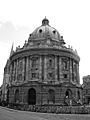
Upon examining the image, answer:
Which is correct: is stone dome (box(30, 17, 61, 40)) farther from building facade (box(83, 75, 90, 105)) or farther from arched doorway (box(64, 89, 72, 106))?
building facade (box(83, 75, 90, 105))

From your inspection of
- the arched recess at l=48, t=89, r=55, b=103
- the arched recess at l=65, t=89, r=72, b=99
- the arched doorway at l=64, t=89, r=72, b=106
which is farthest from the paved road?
the arched recess at l=65, t=89, r=72, b=99

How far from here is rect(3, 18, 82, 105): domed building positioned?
45.0 metres

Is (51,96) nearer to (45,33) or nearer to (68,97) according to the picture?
(68,97)

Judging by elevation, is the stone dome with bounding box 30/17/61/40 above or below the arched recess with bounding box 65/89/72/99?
above

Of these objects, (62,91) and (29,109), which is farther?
(62,91)

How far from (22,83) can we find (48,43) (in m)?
15.3

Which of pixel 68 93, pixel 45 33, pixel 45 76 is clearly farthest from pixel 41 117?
pixel 45 33

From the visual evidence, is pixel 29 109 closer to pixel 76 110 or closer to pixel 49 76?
pixel 76 110

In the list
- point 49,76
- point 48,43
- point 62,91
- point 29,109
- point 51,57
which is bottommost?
point 29,109

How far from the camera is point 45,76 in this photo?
4653cm

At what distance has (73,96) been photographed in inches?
1850

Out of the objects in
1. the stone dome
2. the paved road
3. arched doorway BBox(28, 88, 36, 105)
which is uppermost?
the stone dome

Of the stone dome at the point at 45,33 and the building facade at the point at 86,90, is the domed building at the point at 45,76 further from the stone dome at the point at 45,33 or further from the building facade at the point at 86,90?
the building facade at the point at 86,90

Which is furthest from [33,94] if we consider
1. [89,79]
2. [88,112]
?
[89,79]
